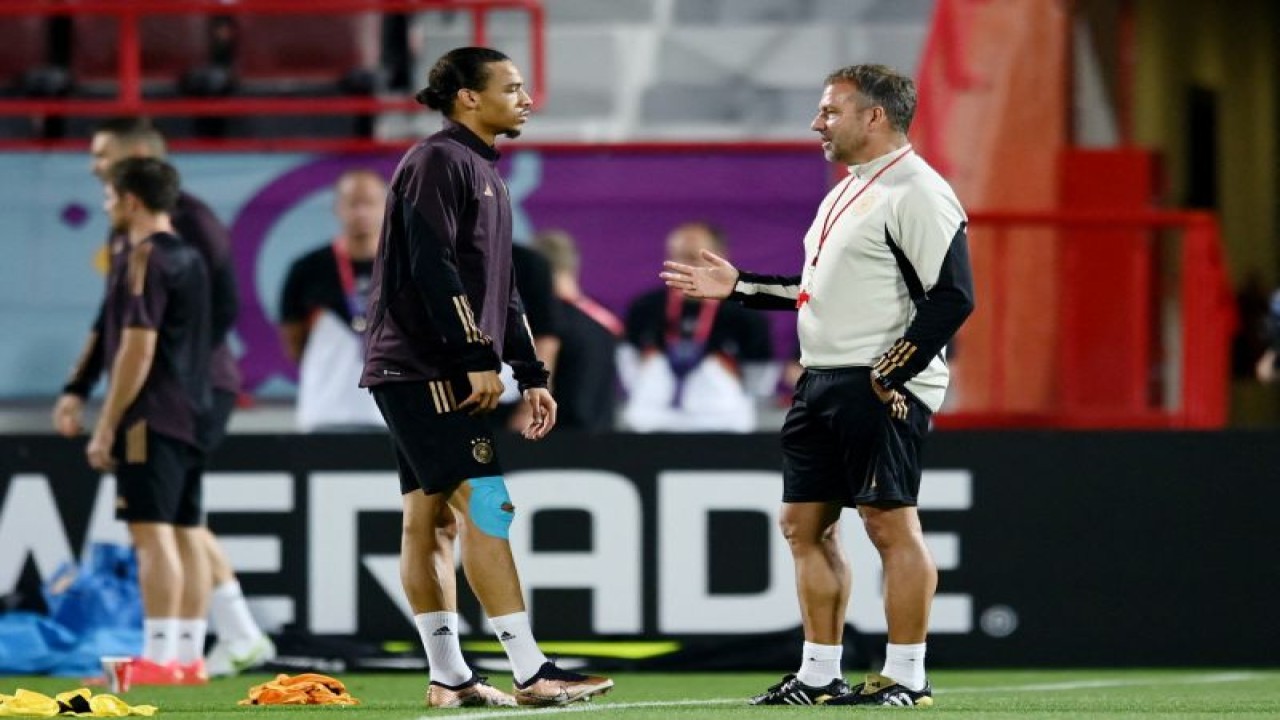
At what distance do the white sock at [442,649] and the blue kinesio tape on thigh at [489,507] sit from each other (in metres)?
0.36

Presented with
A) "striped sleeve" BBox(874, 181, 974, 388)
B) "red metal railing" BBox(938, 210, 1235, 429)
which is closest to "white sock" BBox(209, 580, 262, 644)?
"red metal railing" BBox(938, 210, 1235, 429)

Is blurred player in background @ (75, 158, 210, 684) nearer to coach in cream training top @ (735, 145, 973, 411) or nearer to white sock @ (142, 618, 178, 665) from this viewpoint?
white sock @ (142, 618, 178, 665)

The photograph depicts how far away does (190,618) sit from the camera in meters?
9.66

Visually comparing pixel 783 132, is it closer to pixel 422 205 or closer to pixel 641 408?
pixel 641 408

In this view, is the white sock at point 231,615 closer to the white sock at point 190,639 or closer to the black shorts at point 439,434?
the white sock at point 190,639

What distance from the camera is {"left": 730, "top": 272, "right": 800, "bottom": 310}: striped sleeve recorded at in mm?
7719

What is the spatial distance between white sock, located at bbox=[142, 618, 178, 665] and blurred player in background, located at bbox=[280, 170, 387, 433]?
7.31 ft

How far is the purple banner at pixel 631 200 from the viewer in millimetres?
12594

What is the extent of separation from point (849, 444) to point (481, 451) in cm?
108

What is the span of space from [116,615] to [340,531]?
0.99m

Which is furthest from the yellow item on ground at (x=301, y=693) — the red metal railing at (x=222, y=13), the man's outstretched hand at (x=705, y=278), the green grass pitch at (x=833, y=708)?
the red metal railing at (x=222, y=13)

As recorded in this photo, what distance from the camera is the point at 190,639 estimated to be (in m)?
9.69

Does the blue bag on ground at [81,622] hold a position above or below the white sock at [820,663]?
below

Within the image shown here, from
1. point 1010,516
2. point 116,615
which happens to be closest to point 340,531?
point 116,615
